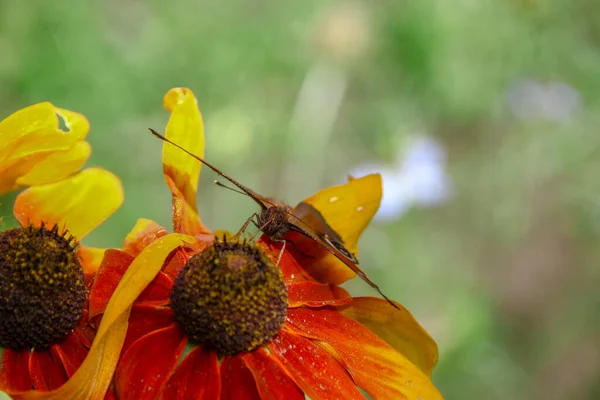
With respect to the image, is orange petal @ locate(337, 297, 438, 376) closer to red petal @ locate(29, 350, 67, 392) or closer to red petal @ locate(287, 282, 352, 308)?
red petal @ locate(287, 282, 352, 308)

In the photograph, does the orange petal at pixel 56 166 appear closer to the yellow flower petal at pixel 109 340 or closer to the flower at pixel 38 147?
the flower at pixel 38 147

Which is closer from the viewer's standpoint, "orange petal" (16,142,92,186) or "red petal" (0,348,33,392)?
"red petal" (0,348,33,392)

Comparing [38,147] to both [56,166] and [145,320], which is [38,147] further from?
[145,320]

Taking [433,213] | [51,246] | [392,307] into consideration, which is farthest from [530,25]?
[51,246]

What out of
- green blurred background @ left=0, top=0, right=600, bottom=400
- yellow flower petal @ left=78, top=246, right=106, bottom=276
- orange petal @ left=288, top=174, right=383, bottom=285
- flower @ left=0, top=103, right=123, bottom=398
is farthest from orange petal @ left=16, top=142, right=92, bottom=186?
green blurred background @ left=0, top=0, right=600, bottom=400

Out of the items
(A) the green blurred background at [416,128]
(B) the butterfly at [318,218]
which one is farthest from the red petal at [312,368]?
(A) the green blurred background at [416,128]

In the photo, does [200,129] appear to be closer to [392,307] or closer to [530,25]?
[392,307]
